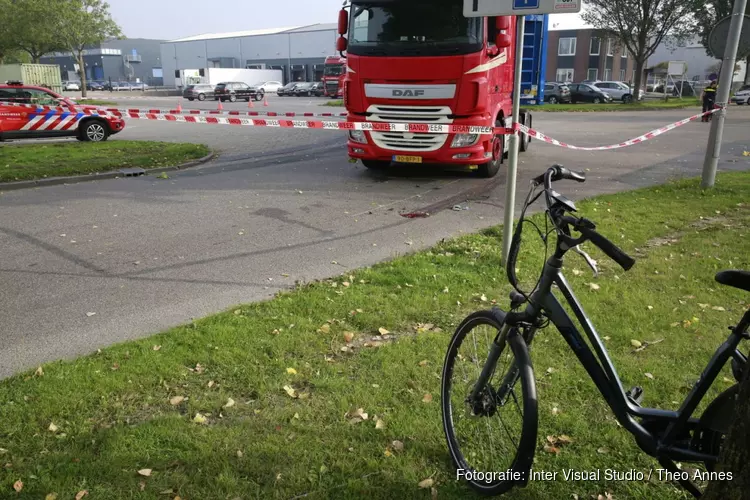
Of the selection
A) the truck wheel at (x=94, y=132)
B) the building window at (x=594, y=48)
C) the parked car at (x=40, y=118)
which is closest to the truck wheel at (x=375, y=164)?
the parked car at (x=40, y=118)

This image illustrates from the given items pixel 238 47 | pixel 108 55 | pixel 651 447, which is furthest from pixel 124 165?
pixel 108 55

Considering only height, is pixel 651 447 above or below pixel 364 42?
below

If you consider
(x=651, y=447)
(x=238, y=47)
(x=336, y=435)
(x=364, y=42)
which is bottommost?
(x=336, y=435)

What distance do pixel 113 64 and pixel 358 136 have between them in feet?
Answer: 365

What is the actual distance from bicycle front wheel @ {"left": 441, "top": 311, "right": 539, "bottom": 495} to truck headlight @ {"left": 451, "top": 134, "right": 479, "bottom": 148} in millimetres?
7806

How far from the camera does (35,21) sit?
41.2 metres

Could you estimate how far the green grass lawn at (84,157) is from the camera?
11.7m

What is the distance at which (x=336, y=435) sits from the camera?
10.7ft

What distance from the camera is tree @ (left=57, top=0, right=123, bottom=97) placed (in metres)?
41.7

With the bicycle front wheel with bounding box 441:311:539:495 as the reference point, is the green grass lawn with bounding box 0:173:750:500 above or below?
below

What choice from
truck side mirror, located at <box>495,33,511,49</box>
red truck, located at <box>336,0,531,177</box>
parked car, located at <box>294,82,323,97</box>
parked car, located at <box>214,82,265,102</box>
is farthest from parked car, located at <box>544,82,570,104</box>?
truck side mirror, located at <box>495,33,511,49</box>

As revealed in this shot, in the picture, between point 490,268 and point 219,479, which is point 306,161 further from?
point 219,479

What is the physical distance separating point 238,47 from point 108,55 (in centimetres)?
2860

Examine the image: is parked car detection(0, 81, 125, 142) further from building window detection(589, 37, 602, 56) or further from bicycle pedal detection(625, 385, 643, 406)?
building window detection(589, 37, 602, 56)
